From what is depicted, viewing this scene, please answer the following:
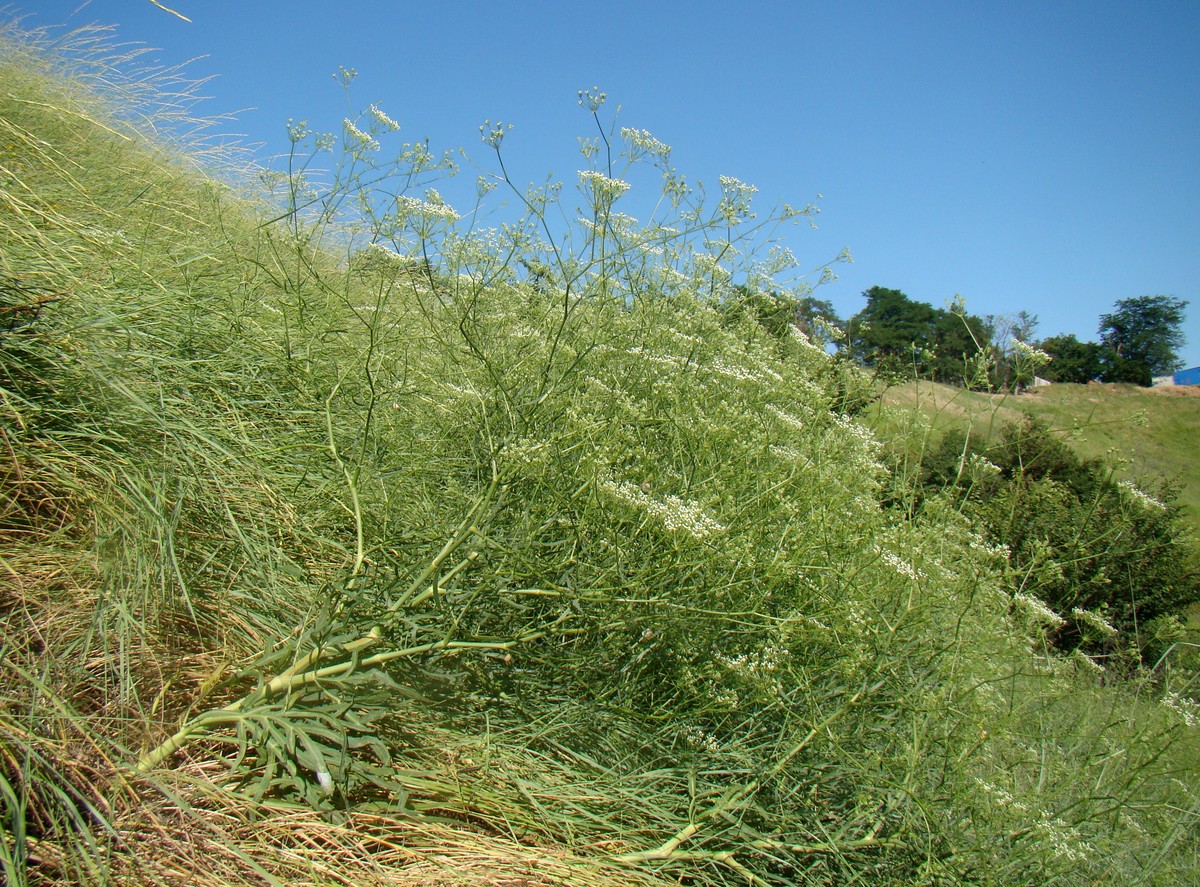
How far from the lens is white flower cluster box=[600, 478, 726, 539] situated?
2.08 meters

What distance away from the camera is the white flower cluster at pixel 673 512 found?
2.08m

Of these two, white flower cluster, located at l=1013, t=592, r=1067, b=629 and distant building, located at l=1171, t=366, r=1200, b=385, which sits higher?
distant building, located at l=1171, t=366, r=1200, b=385

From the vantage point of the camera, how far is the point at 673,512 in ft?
7.03

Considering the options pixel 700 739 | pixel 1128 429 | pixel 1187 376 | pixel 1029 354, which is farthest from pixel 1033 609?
pixel 1187 376

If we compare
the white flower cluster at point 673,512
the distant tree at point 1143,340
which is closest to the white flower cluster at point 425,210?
the white flower cluster at point 673,512

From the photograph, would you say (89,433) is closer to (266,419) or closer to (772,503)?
(266,419)

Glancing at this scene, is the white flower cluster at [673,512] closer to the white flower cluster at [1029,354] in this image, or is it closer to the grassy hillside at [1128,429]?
the white flower cluster at [1029,354]

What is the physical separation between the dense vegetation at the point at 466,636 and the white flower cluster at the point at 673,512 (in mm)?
12

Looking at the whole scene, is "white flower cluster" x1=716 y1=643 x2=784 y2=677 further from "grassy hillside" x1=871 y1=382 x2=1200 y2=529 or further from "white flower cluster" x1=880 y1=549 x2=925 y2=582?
"grassy hillside" x1=871 y1=382 x2=1200 y2=529

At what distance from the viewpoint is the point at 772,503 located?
2.81 m

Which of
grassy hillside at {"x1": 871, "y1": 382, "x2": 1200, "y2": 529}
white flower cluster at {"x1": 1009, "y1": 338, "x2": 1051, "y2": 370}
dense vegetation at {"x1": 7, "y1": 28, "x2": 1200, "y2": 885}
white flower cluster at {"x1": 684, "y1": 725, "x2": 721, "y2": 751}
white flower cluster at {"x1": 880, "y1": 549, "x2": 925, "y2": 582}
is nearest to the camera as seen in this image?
dense vegetation at {"x1": 7, "y1": 28, "x2": 1200, "y2": 885}

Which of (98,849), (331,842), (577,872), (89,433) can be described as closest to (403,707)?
(331,842)

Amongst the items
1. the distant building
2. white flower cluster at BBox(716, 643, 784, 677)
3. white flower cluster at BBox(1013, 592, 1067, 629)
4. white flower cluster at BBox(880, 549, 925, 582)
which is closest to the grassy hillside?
white flower cluster at BBox(1013, 592, 1067, 629)

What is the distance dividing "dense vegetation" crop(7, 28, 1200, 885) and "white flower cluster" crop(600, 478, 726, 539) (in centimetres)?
1
